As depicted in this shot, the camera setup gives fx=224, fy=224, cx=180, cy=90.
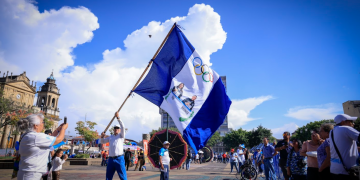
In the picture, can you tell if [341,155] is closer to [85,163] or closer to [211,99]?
[211,99]

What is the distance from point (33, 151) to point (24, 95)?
245ft

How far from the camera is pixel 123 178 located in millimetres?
5820

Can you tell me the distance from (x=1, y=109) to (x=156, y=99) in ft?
108

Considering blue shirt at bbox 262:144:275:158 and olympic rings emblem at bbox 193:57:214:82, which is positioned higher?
olympic rings emblem at bbox 193:57:214:82

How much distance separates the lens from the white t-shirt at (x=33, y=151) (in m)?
3.47

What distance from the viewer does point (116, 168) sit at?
5941 millimetres

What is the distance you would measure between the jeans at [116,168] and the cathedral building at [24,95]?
1840 inches

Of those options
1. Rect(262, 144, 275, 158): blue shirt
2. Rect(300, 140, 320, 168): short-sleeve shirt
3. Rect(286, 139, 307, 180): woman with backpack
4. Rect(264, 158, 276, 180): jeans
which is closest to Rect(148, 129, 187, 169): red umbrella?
Rect(262, 144, 275, 158): blue shirt

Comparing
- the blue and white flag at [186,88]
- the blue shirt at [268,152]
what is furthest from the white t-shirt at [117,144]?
the blue shirt at [268,152]

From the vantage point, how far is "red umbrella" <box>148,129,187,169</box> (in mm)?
15375

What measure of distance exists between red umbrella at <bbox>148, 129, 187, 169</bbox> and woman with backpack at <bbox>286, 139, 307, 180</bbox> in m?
9.04

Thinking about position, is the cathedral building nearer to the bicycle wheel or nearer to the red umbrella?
the red umbrella

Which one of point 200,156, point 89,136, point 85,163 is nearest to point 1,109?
point 89,136

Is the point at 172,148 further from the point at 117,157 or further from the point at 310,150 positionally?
the point at 310,150
